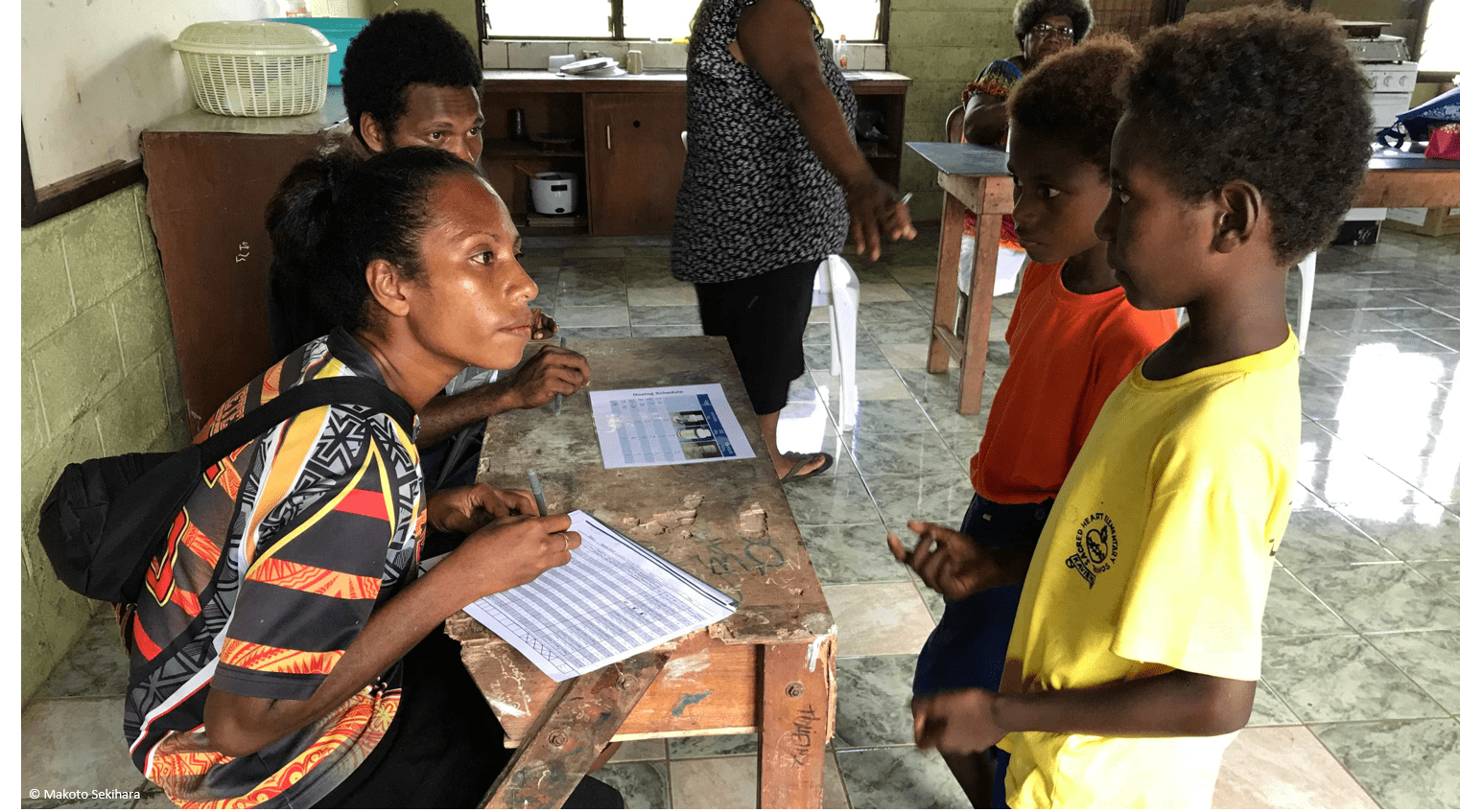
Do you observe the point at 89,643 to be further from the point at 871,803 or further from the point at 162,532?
the point at 871,803

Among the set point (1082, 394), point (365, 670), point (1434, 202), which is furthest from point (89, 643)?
point (1434, 202)

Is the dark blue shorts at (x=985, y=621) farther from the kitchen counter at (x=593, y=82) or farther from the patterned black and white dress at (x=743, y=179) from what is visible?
the kitchen counter at (x=593, y=82)

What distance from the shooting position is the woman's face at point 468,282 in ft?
3.78

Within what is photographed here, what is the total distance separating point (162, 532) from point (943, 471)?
2.32 m

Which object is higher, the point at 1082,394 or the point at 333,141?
the point at 333,141

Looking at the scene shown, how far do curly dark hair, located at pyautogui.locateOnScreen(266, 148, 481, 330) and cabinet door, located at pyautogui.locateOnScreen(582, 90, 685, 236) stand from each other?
13.8 feet

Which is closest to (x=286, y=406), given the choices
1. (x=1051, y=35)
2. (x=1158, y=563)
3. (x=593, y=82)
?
(x=1158, y=563)

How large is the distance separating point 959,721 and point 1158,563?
23 centimetres

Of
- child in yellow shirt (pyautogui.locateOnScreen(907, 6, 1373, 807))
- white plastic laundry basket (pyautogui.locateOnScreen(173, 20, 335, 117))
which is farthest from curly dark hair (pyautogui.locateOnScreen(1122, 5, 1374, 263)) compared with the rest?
white plastic laundry basket (pyautogui.locateOnScreen(173, 20, 335, 117))

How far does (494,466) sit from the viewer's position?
1.37 meters

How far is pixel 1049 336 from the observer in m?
1.30

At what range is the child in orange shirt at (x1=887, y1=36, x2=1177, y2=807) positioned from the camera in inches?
48.5

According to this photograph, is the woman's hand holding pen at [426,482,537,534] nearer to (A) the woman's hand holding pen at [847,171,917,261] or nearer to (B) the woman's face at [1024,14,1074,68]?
(A) the woman's hand holding pen at [847,171,917,261]

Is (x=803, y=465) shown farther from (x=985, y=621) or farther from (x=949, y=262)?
(x=985, y=621)
